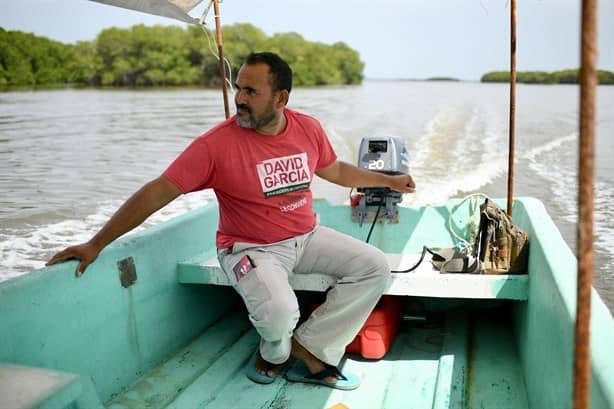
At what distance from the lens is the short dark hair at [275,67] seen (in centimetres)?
232

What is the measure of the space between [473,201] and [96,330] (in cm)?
205

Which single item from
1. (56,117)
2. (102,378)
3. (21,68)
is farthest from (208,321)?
(21,68)

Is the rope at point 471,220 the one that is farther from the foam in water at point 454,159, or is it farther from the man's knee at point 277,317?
the foam in water at point 454,159

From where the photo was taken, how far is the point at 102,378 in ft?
6.97

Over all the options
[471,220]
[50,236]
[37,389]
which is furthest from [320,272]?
[50,236]

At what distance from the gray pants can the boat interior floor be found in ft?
0.52

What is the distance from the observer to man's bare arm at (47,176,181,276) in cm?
201

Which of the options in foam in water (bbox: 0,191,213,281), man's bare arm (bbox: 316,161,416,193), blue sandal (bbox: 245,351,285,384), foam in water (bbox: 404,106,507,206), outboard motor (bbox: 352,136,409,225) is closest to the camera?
blue sandal (bbox: 245,351,285,384)

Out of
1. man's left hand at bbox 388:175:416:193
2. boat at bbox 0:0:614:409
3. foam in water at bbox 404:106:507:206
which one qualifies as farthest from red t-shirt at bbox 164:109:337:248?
foam in water at bbox 404:106:507:206

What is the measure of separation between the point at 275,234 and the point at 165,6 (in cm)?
141

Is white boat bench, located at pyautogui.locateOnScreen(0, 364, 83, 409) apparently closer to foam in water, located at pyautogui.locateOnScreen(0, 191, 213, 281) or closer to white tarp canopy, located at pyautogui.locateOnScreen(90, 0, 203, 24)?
white tarp canopy, located at pyautogui.locateOnScreen(90, 0, 203, 24)

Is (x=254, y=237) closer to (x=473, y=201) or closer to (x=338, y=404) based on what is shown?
(x=338, y=404)

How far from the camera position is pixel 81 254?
2.01 meters

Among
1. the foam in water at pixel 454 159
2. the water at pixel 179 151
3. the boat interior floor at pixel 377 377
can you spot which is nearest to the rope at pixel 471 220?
the boat interior floor at pixel 377 377
